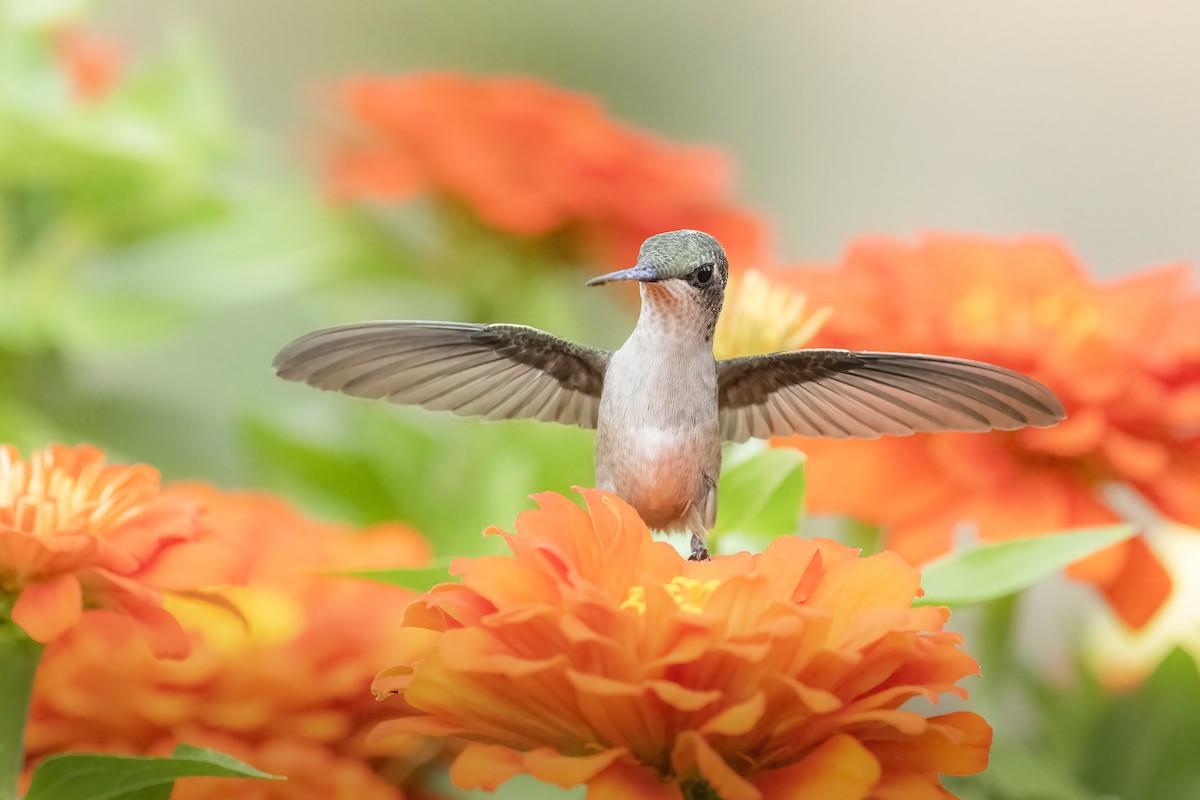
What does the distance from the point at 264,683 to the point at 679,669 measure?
12 cm

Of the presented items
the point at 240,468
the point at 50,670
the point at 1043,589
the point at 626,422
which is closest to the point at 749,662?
the point at 626,422

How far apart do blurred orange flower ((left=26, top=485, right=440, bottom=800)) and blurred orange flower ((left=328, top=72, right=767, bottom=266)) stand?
0.45 ft

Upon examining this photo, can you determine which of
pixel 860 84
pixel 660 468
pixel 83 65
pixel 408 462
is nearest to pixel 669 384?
pixel 660 468

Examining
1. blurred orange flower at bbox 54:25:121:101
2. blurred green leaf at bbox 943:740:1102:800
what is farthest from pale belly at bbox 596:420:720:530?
blurred orange flower at bbox 54:25:121:101

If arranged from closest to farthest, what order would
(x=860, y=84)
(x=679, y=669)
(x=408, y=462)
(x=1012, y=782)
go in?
(x=679, y=669), (x=1012, y=782), (x=408, y=462), (x=860, y=84)

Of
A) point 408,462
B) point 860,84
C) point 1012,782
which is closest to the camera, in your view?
point 1012,782

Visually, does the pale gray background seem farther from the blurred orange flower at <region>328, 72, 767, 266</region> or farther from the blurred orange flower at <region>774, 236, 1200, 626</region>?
the blurred orange flower at <region>774, 236, 1200, 626</region>

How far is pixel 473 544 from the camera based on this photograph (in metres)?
0.32

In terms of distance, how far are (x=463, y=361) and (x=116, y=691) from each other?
0.10 meters

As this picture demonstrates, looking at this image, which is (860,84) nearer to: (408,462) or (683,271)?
(408,462)

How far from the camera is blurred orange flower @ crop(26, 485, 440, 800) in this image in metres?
0.23

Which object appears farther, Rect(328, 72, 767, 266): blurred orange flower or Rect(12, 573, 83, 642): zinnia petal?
Rect(328, 72, 767, 266): blurred orange flower

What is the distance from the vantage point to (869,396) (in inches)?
7.6

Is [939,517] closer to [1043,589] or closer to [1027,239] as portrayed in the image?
[1027,239]
